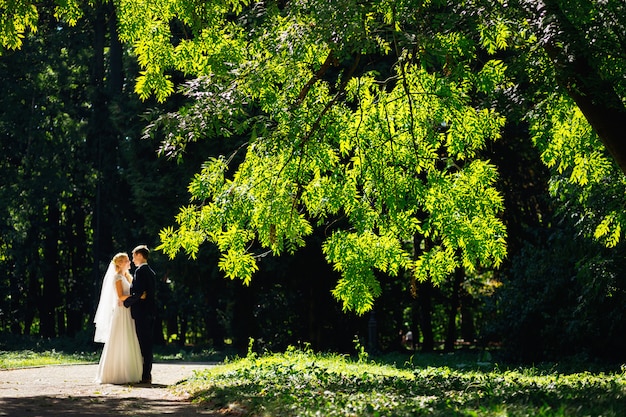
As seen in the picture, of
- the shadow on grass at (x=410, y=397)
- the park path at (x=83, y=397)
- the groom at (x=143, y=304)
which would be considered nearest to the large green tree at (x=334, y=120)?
the groom at (x=143, y=304)

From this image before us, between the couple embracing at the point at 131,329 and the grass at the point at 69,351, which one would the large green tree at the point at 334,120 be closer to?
the couple embracing at the point at 131,329

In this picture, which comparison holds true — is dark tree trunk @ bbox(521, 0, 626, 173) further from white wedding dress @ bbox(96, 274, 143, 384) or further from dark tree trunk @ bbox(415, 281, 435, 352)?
dark tree trunk @ bbox(415, 281, 435, 352)

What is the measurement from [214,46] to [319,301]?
14642mm

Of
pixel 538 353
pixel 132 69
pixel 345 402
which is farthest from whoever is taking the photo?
pixel 132 69

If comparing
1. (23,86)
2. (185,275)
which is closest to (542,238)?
→ (185,275)

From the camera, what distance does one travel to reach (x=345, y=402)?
8.50 m

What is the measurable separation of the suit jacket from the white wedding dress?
0.22m

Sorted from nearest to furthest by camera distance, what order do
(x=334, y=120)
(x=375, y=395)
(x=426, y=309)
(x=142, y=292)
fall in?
(x=375, y=395)
(x=334, y=120)
(x=142, y=292)
(x=426, y=309)

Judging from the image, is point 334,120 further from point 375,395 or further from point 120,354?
point 120,354

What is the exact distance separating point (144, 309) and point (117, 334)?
21.8 inches

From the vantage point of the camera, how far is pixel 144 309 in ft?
43.5

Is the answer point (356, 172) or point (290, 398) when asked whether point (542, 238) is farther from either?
point (290, 398)

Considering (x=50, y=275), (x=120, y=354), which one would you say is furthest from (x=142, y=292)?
(x=50, y=275)

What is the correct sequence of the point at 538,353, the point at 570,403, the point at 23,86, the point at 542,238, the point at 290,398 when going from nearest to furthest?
the point at 570,403
the point at 290,398
the point at 538,353
the point at 542,238
the point at 23,86
